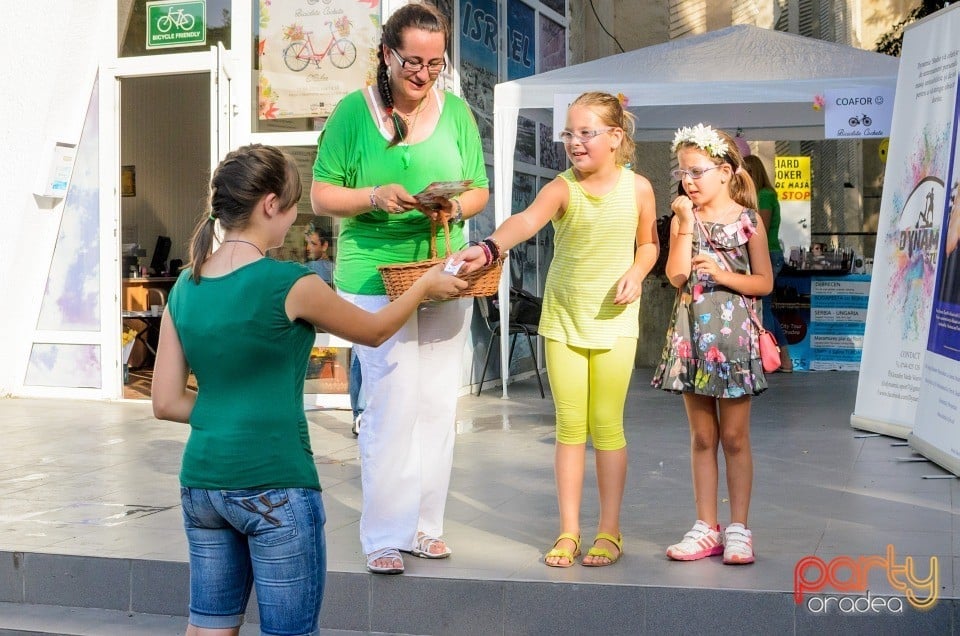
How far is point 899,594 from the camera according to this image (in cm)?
397

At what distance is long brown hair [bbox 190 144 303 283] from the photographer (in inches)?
113

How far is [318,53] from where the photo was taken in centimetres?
898

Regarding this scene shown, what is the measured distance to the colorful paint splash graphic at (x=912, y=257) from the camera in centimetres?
699

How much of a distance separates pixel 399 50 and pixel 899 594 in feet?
7.81

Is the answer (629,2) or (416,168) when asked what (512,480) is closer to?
(416,168)

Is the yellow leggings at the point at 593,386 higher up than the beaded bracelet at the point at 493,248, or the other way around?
the beaded bracelet at the point at 493,248

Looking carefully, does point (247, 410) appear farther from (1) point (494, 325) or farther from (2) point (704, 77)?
(1) point (494, 325)

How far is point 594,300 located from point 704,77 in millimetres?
4619

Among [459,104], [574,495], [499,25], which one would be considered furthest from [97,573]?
[499,25]

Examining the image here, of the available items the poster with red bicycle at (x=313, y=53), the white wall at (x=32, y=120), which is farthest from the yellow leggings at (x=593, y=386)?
the white wall at (x=32, y=120)

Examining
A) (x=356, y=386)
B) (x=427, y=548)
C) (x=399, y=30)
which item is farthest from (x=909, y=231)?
(x=399, y=30)

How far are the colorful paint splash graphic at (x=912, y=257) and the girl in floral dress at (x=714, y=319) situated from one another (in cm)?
278

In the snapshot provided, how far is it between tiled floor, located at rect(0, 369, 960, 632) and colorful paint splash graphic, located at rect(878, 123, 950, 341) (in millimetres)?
728

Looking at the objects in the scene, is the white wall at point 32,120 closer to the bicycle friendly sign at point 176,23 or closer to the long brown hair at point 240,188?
the bicycle friendly sign at point 176,23
